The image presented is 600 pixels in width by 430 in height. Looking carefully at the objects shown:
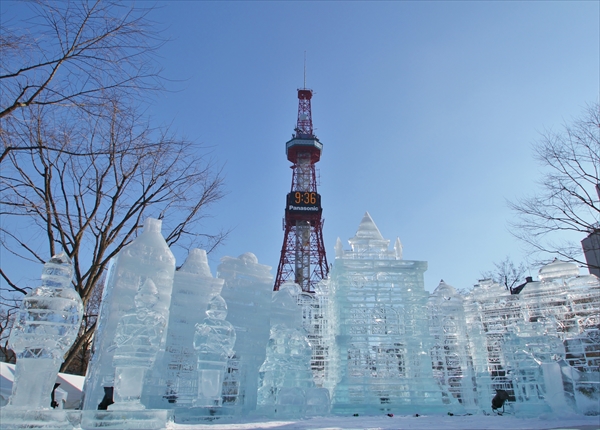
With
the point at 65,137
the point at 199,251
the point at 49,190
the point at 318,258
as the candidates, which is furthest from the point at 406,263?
the point at 318,258

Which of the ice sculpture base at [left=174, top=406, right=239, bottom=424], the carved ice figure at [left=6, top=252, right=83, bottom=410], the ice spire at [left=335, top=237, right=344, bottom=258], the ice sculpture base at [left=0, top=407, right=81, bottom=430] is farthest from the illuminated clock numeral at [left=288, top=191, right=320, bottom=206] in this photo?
the ice sculpture base at [left=0, top=407, right=81, bottom=430]

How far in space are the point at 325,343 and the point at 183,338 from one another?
21.8 ft

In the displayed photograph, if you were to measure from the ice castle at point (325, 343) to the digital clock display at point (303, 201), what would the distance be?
2774 centimetres

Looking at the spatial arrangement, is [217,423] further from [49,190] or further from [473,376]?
[473,376]

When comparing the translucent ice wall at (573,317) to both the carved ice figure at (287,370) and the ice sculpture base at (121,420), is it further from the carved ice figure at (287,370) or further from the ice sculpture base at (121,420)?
the ice sculpture base at (121,420)

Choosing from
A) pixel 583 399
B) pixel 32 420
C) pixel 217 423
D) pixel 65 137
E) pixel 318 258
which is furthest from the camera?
pixel 318 258

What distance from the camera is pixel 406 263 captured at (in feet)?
43.1

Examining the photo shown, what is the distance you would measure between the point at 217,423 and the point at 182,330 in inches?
109

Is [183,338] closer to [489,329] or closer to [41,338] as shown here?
[41,338]

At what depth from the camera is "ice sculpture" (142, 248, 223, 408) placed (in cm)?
873

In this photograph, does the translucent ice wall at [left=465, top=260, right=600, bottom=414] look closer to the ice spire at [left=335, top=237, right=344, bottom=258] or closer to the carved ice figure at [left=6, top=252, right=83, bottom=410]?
the ice spire at [left=335, top=237, right=344, bottom=258]

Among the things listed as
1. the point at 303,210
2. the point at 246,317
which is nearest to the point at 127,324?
the point at 246,317

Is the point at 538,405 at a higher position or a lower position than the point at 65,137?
lower

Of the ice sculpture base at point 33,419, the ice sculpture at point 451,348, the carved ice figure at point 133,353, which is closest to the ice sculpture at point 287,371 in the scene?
the carved ice figure at point 133,353
